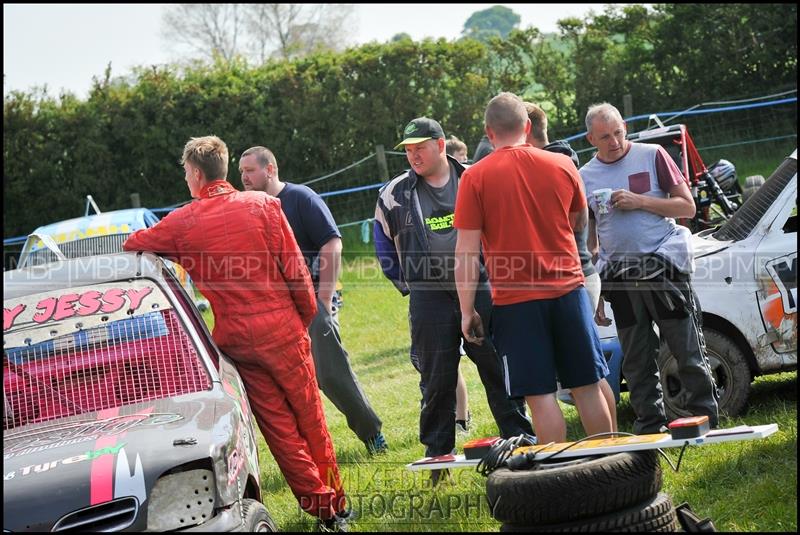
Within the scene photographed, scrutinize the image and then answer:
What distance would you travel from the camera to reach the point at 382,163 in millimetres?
19500

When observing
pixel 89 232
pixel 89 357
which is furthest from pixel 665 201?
pixel 89 232

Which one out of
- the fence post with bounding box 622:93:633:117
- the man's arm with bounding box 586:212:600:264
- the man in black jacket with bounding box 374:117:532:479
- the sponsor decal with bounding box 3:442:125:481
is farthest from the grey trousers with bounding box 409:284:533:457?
the fence post with bounding box 622:93:633:117

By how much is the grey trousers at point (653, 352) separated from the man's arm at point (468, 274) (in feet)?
4.05

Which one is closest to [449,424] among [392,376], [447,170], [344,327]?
[447,170]

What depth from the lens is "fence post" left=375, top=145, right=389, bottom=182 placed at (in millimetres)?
19406

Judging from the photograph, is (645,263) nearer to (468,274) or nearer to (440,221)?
(440,221)

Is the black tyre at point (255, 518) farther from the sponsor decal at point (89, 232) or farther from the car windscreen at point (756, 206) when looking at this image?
the sponsor decal at point (89, 232)

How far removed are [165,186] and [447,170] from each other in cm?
1492

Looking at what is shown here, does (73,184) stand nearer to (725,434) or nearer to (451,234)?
(451,234)

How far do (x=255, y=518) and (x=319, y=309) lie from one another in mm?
2757

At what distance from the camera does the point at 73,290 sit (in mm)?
5500

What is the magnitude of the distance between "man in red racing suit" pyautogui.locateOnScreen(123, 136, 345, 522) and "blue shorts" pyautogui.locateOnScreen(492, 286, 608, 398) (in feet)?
3.83

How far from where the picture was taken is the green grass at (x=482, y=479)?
17.1 ft

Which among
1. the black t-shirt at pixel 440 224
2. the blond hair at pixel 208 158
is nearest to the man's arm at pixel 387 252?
the black t-shirt at pixel 440 224
